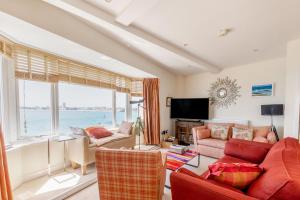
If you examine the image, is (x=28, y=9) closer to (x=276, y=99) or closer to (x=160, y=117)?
(x=160, y=117)

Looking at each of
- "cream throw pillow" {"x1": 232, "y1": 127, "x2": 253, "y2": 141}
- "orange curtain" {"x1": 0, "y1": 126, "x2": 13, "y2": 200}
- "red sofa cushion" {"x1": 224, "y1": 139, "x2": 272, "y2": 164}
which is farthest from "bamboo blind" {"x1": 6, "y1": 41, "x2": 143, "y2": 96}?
"cream throw pillow" {"x1": 232, "y1": 127, "x2": 253, "y2": 141}

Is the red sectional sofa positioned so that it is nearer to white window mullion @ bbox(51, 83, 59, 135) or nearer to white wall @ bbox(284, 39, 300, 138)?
white wall @ bbox(284, 39, 300, 138)

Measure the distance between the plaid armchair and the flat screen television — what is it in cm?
326

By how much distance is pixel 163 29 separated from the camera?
2.33 metres

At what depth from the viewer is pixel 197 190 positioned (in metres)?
0.98

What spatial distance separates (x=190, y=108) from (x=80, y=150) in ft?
10.8

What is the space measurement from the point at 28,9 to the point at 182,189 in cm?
247

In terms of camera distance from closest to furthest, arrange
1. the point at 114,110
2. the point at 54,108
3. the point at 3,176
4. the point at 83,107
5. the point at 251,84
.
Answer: the point at 3,176 < the point at 54,108 < the point at 83,107 < the point at 251,84 < the point at 114,110

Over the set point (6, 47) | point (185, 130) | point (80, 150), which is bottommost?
point (185, 130)

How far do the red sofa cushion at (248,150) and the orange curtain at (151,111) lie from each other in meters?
2.19

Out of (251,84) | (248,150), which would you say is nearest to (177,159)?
(248,150)

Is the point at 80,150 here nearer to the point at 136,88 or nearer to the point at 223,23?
the point at 136,88

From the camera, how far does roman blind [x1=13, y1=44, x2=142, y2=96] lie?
2.35 meters

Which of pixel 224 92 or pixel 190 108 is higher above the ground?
pixel 224 92
